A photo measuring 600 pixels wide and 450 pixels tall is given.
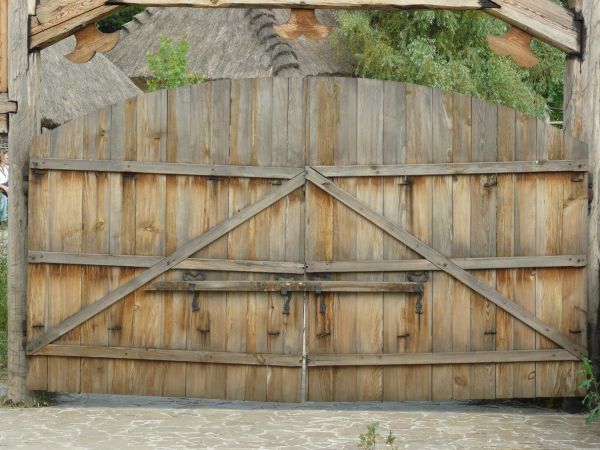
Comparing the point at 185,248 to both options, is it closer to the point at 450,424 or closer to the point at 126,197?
the point at 126,197

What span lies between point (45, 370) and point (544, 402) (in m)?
3.54

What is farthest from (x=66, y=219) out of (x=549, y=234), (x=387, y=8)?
(x=549, y=234)

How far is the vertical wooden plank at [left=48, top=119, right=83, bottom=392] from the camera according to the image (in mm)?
7832

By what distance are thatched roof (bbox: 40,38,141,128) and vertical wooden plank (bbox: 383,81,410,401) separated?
11.9 meters

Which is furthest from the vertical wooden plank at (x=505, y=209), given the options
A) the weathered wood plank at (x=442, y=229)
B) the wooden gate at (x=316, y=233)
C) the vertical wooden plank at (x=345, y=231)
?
the vertical wooden plank at (x=345, y=231)

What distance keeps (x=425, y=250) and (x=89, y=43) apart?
272 centimetres

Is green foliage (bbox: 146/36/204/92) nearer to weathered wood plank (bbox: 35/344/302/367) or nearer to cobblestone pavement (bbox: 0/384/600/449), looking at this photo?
cobblestone pavement (bbox: 0/384/600/449)

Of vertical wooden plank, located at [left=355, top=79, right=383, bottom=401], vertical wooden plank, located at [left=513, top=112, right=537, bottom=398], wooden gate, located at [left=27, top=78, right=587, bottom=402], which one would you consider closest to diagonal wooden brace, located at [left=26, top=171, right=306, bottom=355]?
wooden gate, located at [left=27, top=78, right=587, bottom=402]

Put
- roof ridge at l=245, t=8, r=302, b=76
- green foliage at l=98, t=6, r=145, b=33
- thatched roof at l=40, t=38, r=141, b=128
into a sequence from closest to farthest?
thatched roof at l=40, t=38, r=141, b=128, roof ridge at l=245, t=8, r=302, b=76, green foliage at l=98, t=6, r=145, b=33

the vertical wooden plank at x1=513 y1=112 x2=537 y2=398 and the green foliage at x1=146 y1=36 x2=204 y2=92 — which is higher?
the green foliage at x1=146 y1=36 x2=204 y2=92

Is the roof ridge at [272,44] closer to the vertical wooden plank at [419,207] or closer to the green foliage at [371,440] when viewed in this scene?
the vertical wooden plank at [419,207]

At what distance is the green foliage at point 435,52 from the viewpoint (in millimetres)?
22625

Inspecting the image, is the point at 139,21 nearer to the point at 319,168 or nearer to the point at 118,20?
the point at 118,20

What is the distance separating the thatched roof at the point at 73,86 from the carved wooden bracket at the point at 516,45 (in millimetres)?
12085
